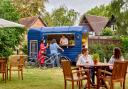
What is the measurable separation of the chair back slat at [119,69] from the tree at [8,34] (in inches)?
459

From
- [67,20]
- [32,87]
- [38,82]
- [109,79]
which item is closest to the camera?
[109,79]

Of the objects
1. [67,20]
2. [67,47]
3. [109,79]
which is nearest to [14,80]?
[109,79]

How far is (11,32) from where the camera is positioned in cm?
2356

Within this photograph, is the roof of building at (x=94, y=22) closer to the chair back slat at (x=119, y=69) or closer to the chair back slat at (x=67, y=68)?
the chair back slat at (x=67, y=68)

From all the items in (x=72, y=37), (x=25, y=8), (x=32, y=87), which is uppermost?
(x=25, y=8)

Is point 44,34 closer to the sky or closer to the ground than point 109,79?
closer to the sky

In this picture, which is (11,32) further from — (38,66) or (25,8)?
(25,8)

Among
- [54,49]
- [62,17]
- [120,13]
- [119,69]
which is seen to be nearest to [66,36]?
[54,49]

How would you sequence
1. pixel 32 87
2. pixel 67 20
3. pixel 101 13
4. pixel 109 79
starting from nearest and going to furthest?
pixel 109 79, pixel 32 87, pixel 67 20, pixel 101 13

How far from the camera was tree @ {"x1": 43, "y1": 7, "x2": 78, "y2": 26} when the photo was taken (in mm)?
60000

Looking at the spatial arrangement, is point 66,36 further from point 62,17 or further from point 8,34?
point 62,17

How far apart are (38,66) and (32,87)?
31.3 feet

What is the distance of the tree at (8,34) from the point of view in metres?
22.7

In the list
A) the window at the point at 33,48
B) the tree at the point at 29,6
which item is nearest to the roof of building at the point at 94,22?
the tree at the point at 29,6
